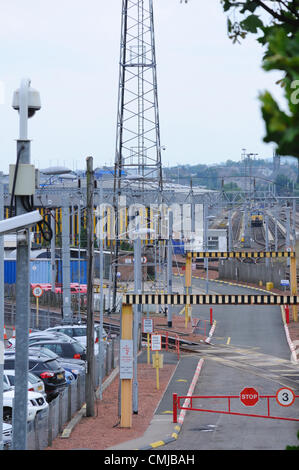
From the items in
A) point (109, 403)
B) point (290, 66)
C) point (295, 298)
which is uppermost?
point (290, 66)

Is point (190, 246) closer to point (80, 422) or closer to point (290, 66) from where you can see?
point (80, 422)

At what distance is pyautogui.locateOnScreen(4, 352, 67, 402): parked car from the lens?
76.7ft

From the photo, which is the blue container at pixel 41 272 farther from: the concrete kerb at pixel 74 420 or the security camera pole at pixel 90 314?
the security camera pole at pixel 90 314

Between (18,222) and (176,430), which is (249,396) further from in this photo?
(18,222)

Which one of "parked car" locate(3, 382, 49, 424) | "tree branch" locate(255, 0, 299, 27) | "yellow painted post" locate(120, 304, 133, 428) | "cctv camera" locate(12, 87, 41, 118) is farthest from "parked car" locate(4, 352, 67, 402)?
"tree branch" locate(255, 0, 299, 27)

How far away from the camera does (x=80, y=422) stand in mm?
21438

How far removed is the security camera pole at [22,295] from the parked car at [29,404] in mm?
10698

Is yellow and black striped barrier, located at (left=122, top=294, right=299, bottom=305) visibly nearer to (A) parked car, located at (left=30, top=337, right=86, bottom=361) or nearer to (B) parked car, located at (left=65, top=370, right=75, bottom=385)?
(B) parked car, located at (left=65, top=370, right=75, bottom=385)

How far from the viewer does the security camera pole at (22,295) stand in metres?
8.72

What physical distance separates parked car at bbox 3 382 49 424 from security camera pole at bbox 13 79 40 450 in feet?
35.1

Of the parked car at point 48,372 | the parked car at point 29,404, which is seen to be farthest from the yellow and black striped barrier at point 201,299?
the parked car at point 48,372
